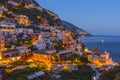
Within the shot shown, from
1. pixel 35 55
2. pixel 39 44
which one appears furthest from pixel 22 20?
pixel 35 55

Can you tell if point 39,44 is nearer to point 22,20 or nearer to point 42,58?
point 42,58

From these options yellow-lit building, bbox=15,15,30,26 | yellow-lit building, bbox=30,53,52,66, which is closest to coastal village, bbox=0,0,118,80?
yellow-lit building, bbox=30,53,52,66

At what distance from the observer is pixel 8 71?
25.4 metres

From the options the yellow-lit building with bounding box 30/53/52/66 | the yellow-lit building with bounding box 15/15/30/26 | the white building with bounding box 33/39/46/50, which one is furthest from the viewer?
the yellow-lit building with bounding box 15/15/30/26

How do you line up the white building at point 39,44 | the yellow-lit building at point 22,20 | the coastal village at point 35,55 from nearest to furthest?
the coastal village at point 35,55 → the white building at point 39,44 → the yellow-lit building at point 22,20

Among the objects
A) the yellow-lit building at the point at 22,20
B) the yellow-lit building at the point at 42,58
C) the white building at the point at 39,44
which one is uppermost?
the yellow-lit building at the point at 22,20

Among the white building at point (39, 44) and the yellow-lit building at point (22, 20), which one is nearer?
the white building at point (39, 44)

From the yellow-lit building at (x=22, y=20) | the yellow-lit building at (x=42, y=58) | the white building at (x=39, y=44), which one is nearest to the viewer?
the yellow-lit building at (x=42, y=58)

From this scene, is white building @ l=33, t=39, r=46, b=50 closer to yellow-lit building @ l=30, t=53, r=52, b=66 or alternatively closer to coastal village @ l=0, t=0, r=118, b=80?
coastal village @ l=0, t=0, r=118, b=80

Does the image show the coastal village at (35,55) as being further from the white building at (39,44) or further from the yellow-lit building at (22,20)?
the yellow-lit building at (22,20)

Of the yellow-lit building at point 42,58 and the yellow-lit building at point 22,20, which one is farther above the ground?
the yellow-lit building at point 22,20

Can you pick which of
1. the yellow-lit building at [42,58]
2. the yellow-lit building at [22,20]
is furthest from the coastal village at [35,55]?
the yellow-lit building at [22,20]

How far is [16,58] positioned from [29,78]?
791 cm

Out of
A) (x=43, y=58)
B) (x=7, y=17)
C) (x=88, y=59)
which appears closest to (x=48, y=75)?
(x=43, y=58)
